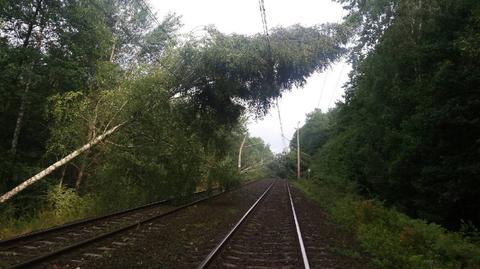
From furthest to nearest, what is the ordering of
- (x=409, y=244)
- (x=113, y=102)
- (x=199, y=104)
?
(x=199, y=104) → (x=113, y=102) → (x=409, y=244)

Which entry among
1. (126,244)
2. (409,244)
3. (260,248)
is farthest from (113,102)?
(409,244)

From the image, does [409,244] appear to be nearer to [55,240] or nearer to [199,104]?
[55,240]

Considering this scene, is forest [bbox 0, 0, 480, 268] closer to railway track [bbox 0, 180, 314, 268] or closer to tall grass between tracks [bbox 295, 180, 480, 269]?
railway track [bbox 0, 180, 314, 268]

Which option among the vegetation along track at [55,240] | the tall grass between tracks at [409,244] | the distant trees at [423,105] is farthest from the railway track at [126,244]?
the distant trees at [423,105]

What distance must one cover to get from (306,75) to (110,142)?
41.2 feet

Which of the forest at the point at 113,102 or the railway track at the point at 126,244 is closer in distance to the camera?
the railway track at the point at 126,244

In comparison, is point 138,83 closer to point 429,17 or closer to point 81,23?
point 81,23

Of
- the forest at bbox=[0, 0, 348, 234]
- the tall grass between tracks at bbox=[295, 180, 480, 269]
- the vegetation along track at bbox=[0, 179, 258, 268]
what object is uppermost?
the forest at bbox=[0, 0, 348, 234]

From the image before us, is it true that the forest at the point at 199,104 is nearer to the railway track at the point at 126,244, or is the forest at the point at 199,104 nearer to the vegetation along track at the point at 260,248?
the railway track at the point at 126,244

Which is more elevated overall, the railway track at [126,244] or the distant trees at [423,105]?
the distant trees at [423,105]

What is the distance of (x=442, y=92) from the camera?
55.8ft

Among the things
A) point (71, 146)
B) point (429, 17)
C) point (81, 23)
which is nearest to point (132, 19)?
point (81, 23)

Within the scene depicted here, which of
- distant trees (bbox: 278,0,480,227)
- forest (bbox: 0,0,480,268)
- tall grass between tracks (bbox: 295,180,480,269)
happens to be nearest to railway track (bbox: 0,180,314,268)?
tall grass between tracks (bbox: 295,180,480,269)

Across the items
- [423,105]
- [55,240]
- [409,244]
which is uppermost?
[423,105]
